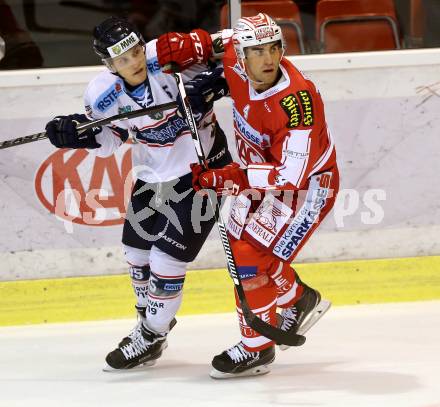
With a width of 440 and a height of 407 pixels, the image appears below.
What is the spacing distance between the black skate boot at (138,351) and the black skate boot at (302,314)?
0.42 metres

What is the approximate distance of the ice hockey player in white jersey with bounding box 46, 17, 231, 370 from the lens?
3.63 metres

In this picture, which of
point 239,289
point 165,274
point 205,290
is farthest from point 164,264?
point 205,290

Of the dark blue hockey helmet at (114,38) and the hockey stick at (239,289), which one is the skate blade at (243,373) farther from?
the dark blue hockey helmet at (114,38)

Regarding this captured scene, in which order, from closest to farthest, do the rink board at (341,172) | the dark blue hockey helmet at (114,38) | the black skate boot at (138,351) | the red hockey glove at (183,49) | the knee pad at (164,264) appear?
the dark blue hockey helmet at (114,38) < the red hockey glove at (183,49) < the knee pad at (164,264) < the black skate boot at (138,351) < the rink board at (341,172)

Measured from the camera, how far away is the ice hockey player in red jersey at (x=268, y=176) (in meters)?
3.31

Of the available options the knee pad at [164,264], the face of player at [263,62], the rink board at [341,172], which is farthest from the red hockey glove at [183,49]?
the rink board at [341,172]

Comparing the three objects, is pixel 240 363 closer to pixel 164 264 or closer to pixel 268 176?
pixel 164 264

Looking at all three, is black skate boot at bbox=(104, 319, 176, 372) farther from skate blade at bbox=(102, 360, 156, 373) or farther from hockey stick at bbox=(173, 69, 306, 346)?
hockey stick at bbox=(173, 69, 306, 346)

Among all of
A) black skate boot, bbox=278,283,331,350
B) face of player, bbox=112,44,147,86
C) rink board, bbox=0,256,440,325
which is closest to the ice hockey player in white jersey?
face of player, bbox=112,44,147,86

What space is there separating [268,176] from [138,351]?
0.94m

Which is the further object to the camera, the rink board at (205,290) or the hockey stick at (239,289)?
the rink board at (205,290)

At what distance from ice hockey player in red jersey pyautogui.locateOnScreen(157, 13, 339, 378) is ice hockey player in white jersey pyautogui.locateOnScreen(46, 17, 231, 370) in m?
0.09

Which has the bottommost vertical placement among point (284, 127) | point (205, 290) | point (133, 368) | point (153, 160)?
point (205, 290)

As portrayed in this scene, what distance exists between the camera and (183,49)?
142 inches
